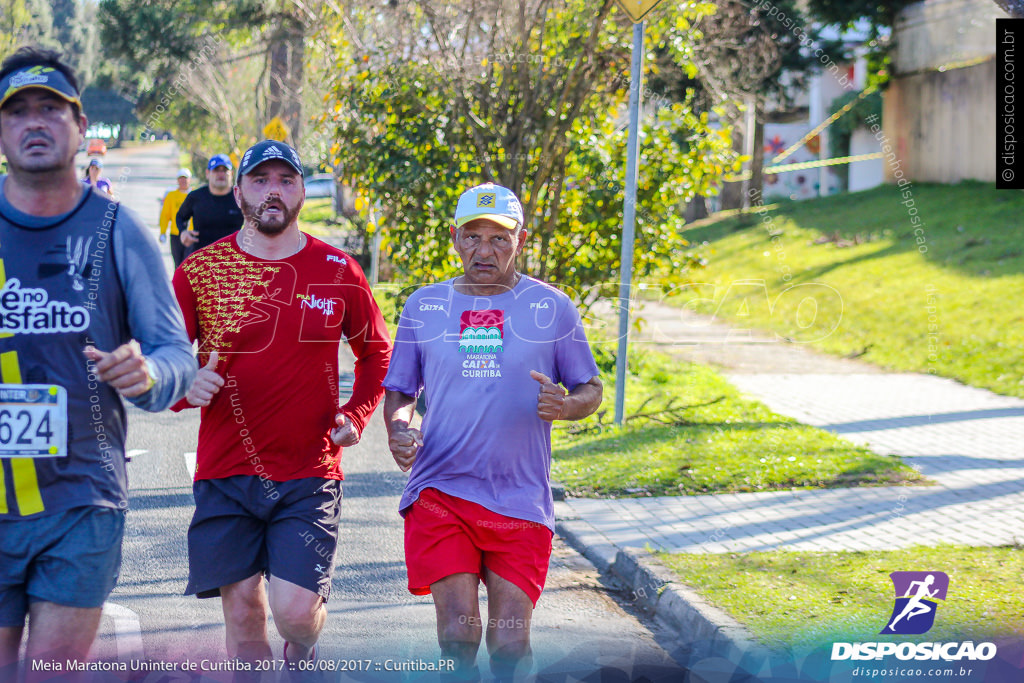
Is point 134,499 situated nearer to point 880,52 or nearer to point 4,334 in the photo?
point 4,334

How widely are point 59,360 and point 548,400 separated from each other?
1.62 m

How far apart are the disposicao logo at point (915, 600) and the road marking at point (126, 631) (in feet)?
11.1

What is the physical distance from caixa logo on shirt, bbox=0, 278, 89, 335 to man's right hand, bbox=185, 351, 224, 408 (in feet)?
2.17

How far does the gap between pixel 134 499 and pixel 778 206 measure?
23.9 metres

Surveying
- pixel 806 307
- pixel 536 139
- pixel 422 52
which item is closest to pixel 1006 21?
pixel 536 139

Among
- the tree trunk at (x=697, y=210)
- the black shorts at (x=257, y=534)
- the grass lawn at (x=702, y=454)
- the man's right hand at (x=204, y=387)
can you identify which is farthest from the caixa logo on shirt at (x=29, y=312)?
the tree trunk at (x=697, y=210)

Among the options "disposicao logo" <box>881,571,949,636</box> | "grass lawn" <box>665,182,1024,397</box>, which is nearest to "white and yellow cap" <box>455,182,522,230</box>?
"disposicao logo" <box>881,571,949,636</box>

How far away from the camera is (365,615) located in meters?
5.56

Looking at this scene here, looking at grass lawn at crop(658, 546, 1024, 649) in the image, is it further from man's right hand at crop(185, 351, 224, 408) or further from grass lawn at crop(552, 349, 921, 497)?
man's right hand at crop(185, 351, 224, 408)

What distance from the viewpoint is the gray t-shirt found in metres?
3.03

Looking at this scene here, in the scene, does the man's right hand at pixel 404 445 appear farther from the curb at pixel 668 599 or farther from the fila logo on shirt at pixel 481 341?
the curb at pixel 668 599

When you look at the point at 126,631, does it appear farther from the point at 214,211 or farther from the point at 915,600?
the point at 214,211

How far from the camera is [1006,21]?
35.1 ft

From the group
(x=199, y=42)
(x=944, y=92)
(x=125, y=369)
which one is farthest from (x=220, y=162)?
(x=944, y=92)
